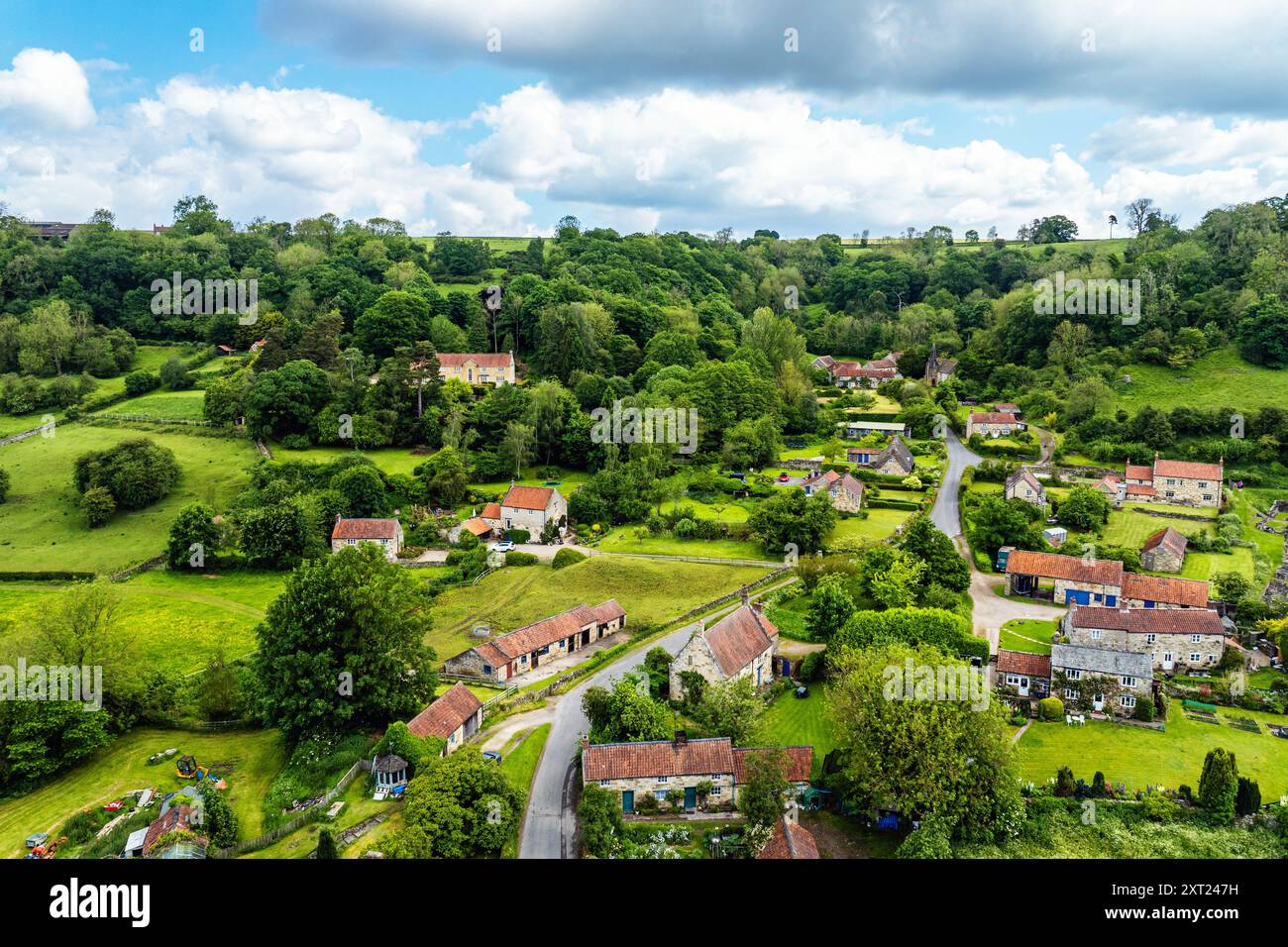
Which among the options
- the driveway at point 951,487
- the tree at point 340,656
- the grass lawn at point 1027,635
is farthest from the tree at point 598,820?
the driveway at point 951,487

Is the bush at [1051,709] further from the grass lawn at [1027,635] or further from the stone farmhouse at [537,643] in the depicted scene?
the stone farmhouse at [537,643]

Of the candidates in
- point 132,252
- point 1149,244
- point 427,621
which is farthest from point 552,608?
point 1149,244

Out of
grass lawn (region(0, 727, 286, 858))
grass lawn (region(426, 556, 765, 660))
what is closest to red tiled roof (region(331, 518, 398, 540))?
grass lawn (region(426, 556, 765, 660))

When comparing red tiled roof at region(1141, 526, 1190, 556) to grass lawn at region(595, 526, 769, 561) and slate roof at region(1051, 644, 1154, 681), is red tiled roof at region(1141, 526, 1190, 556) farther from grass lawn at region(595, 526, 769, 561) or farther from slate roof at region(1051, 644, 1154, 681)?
grass lawn at region(595, 526, 769, 561)

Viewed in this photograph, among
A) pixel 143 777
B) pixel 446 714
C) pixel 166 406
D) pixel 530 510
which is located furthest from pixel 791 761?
pixel 166 406

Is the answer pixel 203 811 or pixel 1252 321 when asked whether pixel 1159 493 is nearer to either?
pixel 1252 321

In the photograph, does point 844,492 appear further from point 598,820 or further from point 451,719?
point 598,820

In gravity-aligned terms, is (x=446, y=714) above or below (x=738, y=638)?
below
